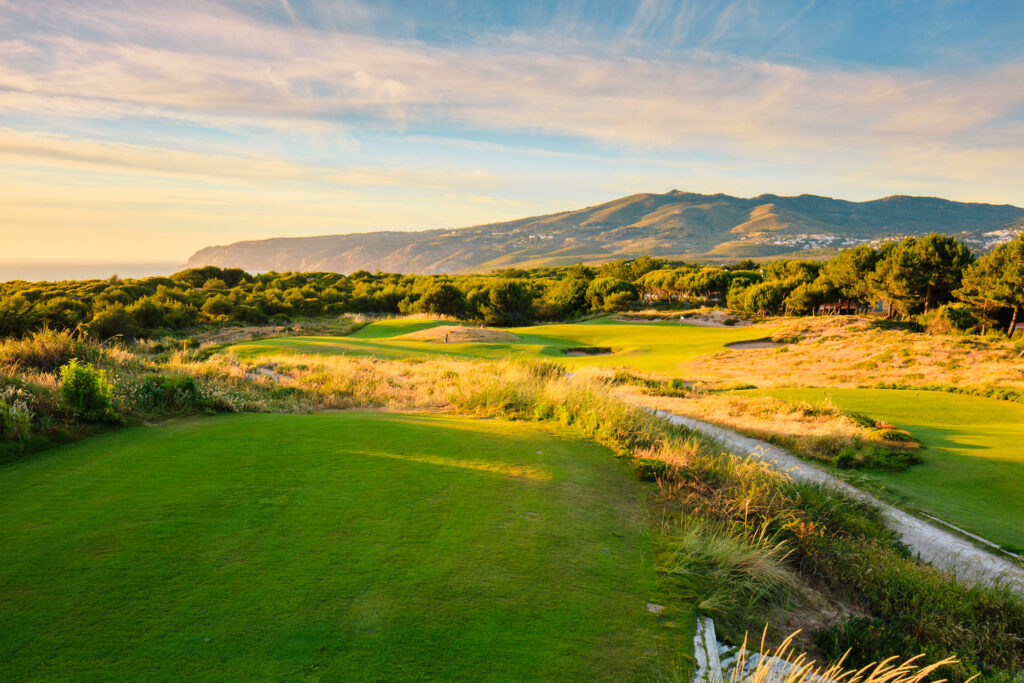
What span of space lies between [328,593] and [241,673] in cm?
74

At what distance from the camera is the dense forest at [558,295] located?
40156 mm

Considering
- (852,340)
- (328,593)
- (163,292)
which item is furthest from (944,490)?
(163,292)

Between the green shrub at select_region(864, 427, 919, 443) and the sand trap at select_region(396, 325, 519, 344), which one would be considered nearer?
the green shrub at select_region(864, 427, 919, 443)

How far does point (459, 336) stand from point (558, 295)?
4567cm

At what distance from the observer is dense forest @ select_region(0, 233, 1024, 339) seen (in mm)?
40156

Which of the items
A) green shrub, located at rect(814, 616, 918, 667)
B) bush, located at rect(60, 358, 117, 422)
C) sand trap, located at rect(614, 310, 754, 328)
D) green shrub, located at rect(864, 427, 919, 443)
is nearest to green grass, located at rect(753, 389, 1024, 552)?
green shrub, located at rect(864, 427, 919, 443)

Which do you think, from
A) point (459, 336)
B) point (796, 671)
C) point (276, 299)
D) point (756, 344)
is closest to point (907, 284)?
point (756, 344)

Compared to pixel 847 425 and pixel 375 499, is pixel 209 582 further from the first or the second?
pixel 847 425

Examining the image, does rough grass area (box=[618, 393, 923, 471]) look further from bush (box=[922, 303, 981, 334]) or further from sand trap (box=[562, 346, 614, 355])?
bush (box=[922, 303, 981, 334])

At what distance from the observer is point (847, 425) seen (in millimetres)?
12906

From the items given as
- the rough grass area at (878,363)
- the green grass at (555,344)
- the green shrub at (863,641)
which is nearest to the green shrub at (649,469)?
the green shrub at (863,641)

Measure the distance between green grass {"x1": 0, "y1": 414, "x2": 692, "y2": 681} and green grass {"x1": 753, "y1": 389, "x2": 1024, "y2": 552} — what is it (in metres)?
6.47

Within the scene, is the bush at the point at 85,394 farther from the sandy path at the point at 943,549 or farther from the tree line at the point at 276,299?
the tree line at the point at 276,299

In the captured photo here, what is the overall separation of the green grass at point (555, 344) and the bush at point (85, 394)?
1569 centimetres
